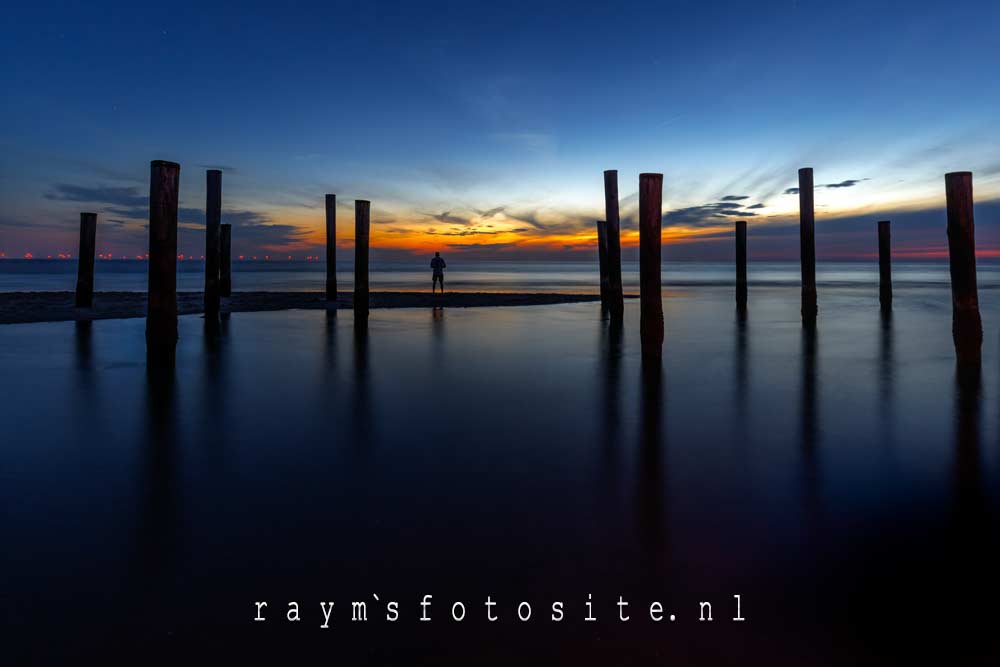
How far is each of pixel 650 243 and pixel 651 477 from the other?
554 cm

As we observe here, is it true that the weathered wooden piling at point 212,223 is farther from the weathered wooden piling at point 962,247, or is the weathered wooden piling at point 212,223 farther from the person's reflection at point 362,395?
the weathered wooden piling at point 962,247

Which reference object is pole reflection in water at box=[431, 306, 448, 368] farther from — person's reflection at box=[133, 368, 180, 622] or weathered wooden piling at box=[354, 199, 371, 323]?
person's reflection at box=[133, 368, 180, 622]

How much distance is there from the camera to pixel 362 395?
7555 mm

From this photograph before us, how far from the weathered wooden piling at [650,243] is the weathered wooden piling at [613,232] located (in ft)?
18.3

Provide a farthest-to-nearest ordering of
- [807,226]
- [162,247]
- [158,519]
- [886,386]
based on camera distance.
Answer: [807,226]
[162,247]
[886,386]
[158,519]

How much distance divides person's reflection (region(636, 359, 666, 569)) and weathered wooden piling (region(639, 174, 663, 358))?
Result: 185 centimetres

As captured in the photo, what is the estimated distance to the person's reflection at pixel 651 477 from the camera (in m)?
3.35

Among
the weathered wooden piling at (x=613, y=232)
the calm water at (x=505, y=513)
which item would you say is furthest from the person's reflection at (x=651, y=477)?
the weathered wooden piling at (x=613, y=232)

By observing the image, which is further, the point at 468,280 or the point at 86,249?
the point at 468,280

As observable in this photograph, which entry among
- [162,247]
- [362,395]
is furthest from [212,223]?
[362,395]

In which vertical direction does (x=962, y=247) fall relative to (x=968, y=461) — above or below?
above

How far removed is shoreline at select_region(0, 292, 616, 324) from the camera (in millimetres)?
16609

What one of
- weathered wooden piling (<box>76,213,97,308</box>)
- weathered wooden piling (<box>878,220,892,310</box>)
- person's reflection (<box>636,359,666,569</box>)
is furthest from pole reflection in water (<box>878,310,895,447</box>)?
weathered wooden piling (<box>76,213,97,308</box>)

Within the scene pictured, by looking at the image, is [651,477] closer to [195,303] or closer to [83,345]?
[83,345]
